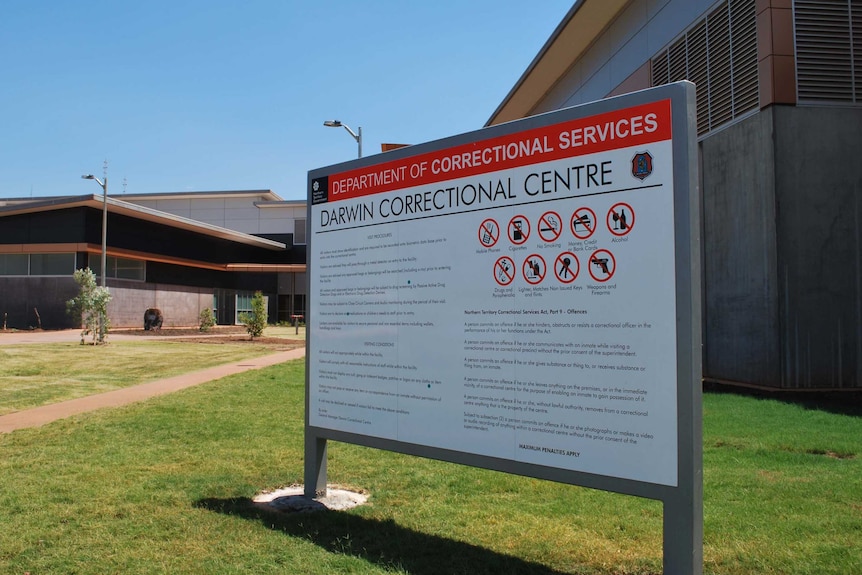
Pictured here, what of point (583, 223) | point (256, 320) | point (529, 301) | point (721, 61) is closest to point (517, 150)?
point (583, 223)

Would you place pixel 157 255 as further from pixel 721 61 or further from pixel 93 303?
pixel 721 61

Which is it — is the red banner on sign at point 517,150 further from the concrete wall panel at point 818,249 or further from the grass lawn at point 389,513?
the concrete wall panel at point 818,249

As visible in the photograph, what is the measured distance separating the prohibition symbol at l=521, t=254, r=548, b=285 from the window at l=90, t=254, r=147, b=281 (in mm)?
36819

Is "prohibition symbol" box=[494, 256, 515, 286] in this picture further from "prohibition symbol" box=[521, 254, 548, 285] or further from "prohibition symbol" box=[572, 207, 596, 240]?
"prohibition symbol" box=[572, 207, 596, 240]

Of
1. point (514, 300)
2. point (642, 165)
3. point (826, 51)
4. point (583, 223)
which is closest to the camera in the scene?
point (642, 165)

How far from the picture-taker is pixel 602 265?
377 centimetres

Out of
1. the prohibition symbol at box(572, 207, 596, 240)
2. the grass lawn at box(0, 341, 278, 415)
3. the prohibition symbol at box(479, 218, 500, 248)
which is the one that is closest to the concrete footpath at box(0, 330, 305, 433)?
the grass lawn at box(0, 341, 278, 415)

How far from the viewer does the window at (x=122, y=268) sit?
120 feet

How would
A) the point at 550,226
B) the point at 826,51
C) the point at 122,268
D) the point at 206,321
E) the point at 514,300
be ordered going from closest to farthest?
1. the point at 550,226
2. the point at 514,300
3. the point at 826,51
4. the point at 122,268
5. the point at 206,321

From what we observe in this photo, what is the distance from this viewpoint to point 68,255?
35969 millimetres

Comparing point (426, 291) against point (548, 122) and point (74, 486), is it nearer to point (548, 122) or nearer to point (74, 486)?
point (548, 122)

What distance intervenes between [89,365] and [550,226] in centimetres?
1720

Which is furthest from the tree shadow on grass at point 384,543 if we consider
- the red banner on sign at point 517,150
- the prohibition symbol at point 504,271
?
the red banner on sign at point 517,150

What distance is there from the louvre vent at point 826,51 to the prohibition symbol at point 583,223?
10.4 meters
